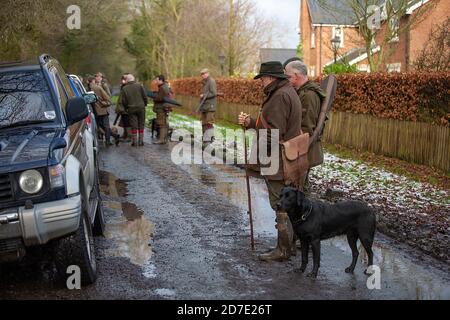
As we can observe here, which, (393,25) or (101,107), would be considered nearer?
(101,107)

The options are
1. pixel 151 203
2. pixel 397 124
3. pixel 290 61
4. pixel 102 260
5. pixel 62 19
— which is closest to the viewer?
pixel 102 260

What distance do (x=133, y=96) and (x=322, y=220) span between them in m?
12.2

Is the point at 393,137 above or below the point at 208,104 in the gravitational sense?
below

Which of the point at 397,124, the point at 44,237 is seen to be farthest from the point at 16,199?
the point at 397,124

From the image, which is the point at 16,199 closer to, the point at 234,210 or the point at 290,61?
the point at 290,61

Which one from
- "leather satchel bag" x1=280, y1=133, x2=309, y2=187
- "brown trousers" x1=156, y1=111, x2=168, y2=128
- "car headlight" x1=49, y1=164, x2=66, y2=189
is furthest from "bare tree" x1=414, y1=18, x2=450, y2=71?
"car headlight" x1=49, y1=164, x2=66, y2=189

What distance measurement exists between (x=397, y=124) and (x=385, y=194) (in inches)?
175

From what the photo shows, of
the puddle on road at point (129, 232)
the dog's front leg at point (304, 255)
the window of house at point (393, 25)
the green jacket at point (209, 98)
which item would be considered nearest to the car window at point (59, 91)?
the puddle on road at point (129, 232)

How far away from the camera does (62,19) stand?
23781 millimetres

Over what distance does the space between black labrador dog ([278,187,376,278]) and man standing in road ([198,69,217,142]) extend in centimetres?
1209

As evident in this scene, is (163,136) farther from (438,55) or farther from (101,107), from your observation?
(438,55)

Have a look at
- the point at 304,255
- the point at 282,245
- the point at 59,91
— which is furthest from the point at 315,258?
the point at 59,91

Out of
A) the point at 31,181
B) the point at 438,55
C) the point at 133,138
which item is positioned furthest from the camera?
the point at 133,138

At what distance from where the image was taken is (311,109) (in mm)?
7199
